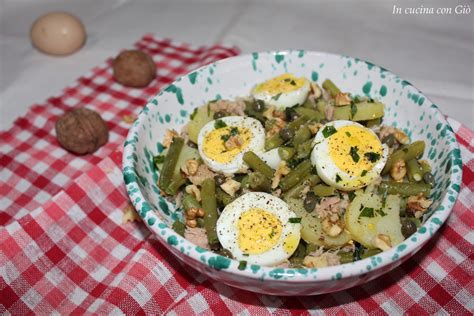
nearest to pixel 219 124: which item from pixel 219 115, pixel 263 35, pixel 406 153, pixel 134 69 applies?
pixel 219 115

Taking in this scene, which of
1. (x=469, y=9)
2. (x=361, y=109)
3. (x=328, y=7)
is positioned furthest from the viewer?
(x=328, y=7)

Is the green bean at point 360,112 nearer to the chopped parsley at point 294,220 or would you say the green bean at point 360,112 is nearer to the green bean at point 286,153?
the green bean at point 286,153

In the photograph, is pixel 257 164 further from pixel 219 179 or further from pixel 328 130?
pixel 328 130

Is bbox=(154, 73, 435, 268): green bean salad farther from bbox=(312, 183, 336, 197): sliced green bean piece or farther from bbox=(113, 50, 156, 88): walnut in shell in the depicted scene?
bbox=(113, 50, 156, 88): walnut in shell

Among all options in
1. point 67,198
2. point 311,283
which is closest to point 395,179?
point 311,283

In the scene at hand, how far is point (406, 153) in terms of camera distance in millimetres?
1998

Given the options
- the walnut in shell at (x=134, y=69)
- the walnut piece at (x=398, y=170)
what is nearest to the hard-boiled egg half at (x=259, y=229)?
the walnut piece at (x=398, y=170)

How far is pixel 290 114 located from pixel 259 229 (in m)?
0.64

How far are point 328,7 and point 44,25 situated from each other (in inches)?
87.9

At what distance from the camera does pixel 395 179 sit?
196 centimetres

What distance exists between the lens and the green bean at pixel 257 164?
6.40ft

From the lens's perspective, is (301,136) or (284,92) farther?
(284,92)

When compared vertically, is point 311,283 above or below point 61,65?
above

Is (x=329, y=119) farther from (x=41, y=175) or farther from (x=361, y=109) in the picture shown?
(x=41, y=175)
